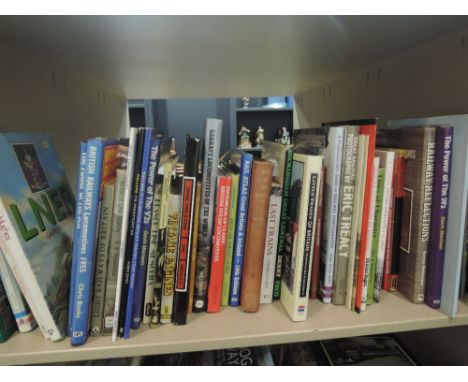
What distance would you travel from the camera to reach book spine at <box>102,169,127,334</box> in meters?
0.47

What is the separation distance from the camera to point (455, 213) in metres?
0.50

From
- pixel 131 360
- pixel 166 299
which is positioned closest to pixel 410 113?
pixel 166 299

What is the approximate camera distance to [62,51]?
2.08 feet

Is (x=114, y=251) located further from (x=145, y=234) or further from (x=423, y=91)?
(x=423, y=91)

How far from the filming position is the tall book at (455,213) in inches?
19.0

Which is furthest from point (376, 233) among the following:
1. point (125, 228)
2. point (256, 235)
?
point (125, 228)

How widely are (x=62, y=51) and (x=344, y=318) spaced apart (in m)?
0.74

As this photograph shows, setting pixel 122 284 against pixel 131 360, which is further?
pixel 131 360

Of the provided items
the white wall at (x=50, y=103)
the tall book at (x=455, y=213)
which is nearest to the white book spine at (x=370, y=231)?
the tall book at (x=455, y=213)

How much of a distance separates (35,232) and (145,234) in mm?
168

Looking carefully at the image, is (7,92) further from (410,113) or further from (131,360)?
(410,113)

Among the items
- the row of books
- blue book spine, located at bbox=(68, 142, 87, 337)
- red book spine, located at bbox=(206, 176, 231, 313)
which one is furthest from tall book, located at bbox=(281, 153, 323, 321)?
blue book spine, located at bbox=(68, 142, 87, 337)

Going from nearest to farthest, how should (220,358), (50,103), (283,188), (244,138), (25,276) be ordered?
(25,276) → (283,188) → (220,358) → (50,103) → (244,138)
